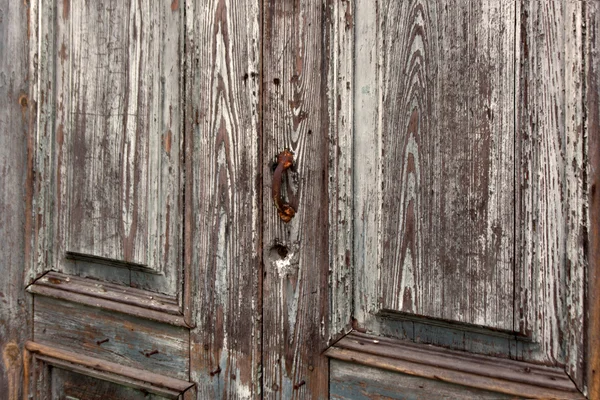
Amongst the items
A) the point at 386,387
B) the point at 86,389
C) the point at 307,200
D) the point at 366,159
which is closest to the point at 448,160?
the point at 366,159

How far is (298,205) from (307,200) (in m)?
0.02

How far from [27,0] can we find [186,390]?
1.11 m

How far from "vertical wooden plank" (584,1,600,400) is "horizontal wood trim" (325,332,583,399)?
7cm

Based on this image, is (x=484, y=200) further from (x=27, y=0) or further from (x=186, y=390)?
(x=27, y=0)

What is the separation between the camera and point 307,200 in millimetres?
1143

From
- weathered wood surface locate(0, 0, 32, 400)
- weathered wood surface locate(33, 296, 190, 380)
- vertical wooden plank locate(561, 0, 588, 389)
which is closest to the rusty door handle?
weathered wood surface locate(33, 296, 190, 380)

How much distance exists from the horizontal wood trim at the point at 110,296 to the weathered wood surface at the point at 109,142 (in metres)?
0.02

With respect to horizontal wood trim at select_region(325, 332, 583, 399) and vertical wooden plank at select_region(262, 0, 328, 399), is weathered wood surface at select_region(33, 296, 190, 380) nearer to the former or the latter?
vertical wooden plank at select_region(262, 0, 328, 399)

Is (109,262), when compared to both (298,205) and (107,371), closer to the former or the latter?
(107,371)

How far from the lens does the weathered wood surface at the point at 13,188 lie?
155 cm

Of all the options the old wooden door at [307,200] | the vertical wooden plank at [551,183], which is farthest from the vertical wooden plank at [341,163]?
the vertical wooden plank at [551,183]

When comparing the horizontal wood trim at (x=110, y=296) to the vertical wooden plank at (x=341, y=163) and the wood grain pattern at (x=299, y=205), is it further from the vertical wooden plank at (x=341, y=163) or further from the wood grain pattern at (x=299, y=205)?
the vertical wooden plank at (x=341, y=163)

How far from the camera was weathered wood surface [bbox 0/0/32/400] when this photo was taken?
1.55 meters

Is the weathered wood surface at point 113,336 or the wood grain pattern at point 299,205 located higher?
the wood grain pattern at point 299,205
